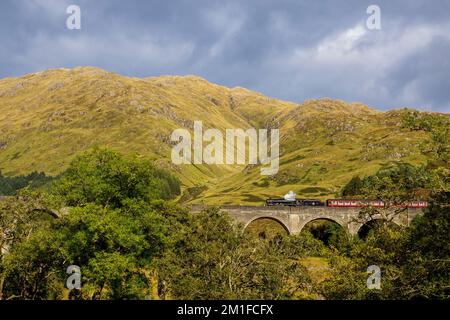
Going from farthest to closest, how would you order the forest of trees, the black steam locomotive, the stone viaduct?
the black steam locomotive < the stone viaduct < the forest of trees

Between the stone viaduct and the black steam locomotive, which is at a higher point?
the black steam locomotive

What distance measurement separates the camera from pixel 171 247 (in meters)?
45.8

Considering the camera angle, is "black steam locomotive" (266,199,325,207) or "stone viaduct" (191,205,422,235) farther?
"black steam locomotive" (266,199,325,207)

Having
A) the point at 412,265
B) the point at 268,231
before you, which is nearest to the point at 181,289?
the point at 412,265

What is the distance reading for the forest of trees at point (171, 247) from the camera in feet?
82.4

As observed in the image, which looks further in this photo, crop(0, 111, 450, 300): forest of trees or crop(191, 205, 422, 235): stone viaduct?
crop(191, 205, 422, 235): stone viaduct

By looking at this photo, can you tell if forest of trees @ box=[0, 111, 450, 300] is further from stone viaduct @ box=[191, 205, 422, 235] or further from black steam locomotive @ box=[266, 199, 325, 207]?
black steam locomotive @ box=[266, 199, 325, 207]

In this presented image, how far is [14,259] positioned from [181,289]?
12.8m

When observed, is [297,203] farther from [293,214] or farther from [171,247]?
[171,247]

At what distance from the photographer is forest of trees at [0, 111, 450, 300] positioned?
82.4ft

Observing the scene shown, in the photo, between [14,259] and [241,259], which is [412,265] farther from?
[14,259]

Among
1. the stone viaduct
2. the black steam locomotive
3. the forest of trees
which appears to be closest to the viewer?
the forest of trees

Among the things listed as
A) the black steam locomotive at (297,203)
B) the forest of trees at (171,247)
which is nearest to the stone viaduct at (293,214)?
the black steam locomotive at (297,203)

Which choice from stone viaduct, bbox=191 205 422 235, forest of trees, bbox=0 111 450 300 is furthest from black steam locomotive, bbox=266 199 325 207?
forest of trees, bbox=0 111 450 300
